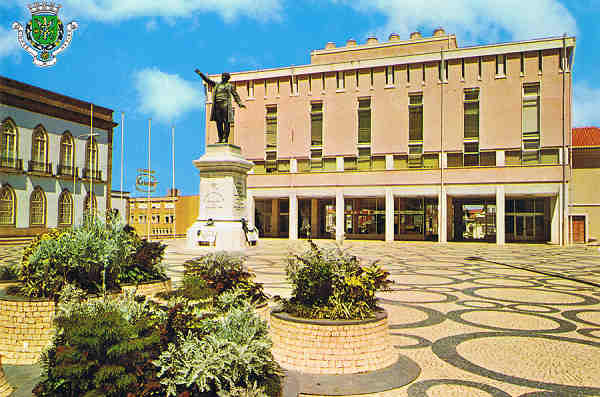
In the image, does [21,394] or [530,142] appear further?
[530,142]

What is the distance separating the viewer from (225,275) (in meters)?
6.96

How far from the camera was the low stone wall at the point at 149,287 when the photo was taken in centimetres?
697

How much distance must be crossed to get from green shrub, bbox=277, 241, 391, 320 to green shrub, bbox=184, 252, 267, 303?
980mm

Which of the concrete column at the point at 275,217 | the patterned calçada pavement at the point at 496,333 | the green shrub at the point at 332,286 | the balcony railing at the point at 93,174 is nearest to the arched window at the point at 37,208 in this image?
the balcony railing at the point at 93,174

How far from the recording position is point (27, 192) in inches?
1613

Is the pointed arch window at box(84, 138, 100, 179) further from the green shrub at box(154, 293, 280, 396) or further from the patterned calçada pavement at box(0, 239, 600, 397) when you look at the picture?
the green shrub at box(154, 293, 280, 396)

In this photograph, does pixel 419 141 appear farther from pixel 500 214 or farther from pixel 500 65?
pixel 500 214

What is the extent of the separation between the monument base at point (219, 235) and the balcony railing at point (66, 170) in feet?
106

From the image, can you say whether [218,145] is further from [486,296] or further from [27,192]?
[27,192]

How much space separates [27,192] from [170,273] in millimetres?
35423

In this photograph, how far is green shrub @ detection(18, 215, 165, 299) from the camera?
627cm

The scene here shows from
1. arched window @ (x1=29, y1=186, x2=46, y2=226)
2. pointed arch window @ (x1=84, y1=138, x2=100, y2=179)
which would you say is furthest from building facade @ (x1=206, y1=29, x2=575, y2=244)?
arched window @ (x1=29, y1=186, x2=46, y2=226)

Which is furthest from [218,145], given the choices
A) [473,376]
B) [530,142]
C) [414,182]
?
[530,142]

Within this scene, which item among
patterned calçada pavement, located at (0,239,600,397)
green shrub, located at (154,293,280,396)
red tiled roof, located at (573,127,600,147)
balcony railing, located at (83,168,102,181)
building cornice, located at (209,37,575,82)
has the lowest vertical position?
patterned calçada pavement, located at (0,239,600,397)
